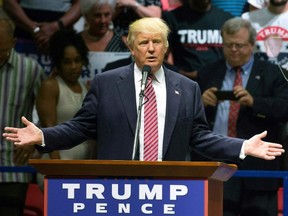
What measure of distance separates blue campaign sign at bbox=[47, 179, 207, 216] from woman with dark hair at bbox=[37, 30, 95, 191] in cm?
237

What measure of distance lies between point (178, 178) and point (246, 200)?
239cm

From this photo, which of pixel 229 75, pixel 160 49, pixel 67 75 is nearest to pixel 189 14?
pixel 229 75

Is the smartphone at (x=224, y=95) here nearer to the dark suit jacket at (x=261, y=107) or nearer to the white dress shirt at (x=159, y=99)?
the dark suit jacket at (x=261, y=107)

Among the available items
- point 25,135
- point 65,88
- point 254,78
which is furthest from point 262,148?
point 65,88

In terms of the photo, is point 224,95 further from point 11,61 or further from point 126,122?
point 126,122

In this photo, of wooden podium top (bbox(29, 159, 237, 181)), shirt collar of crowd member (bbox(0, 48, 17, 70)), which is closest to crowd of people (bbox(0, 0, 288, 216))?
shirt collar of crowd member (bbox(0, 48, 17, 70))

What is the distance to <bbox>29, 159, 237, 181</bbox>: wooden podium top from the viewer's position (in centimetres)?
379

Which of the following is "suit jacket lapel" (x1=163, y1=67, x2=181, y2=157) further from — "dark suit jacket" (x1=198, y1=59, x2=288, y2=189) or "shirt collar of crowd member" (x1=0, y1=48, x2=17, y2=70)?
"shirt collar of crowd member" (x1=0, y1=48, x2=17, y2=70)

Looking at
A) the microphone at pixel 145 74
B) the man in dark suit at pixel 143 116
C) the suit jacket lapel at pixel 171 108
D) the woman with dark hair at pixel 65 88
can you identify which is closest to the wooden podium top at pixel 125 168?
the microphone at pixel 145 74

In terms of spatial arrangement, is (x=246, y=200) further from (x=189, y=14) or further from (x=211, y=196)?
(x=211, y=196)

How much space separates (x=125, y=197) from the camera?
3.85 metres

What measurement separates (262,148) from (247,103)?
1.96m

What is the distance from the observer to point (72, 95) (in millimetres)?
6305

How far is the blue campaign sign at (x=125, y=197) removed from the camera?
383cm
